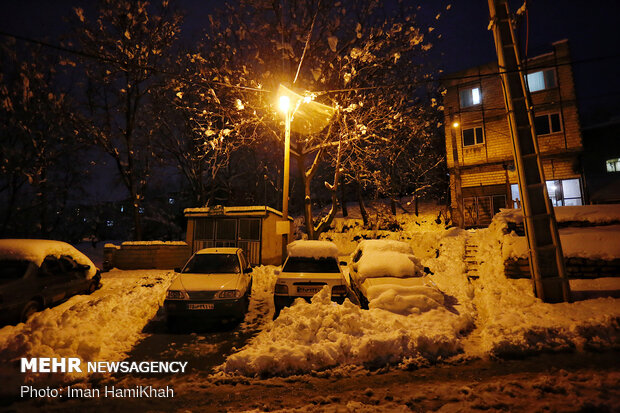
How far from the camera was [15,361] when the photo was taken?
4.70 meters

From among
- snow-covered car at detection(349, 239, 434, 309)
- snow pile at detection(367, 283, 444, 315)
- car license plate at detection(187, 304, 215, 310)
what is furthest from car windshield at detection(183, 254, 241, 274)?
snow pile at detection(367, 283, 444, 315)

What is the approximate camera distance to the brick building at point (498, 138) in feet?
59.6

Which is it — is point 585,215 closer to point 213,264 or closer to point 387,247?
point 387,247

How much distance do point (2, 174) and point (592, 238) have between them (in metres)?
30.2

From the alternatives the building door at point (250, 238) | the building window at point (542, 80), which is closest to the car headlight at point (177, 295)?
the building door at point (250, 238)

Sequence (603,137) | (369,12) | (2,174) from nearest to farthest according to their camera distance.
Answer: (369,12) → (2,174) → (603,137)

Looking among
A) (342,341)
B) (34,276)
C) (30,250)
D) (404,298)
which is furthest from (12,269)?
(404,298)

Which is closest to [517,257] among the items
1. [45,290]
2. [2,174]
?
[45,290]

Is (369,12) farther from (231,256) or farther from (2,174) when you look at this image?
(2,174)

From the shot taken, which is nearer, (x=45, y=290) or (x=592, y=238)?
(x=45, y=290)

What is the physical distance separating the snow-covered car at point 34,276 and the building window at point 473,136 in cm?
2244

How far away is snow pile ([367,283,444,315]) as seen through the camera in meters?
6.71

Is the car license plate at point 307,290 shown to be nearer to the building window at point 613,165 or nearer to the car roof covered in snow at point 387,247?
the car roof covered in snow at point 387,247

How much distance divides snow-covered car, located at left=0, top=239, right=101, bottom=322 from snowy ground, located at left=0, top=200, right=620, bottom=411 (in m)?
0.88
